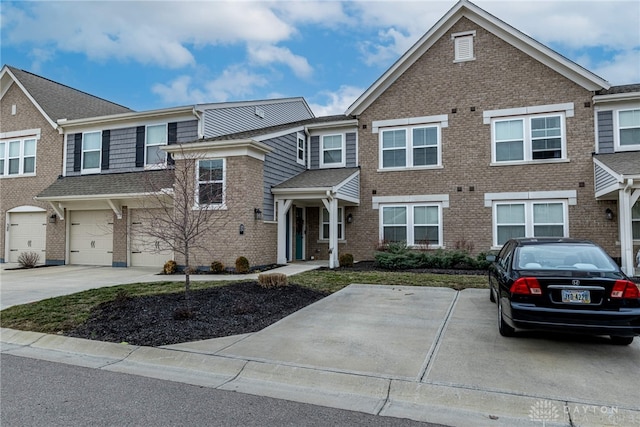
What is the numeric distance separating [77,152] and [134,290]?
1139cm

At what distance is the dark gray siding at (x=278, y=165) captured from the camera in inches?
612

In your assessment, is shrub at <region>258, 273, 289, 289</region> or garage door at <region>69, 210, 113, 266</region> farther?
garage door at <region>69, 210, 113, 266</region>

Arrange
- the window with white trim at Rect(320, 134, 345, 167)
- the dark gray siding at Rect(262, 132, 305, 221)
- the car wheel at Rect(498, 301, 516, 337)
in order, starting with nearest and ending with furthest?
1. the car wheel at Rect(498, 301, 516, 337)
2. the dark gray siding at Rect(262, 132, 305, 221)
3. the window with white trim at Rect(320, 134, 345, 167)

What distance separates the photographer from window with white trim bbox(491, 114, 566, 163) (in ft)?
49.1

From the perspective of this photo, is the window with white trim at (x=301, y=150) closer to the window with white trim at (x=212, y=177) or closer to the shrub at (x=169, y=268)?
the window with white trim at (x=212, y=177)

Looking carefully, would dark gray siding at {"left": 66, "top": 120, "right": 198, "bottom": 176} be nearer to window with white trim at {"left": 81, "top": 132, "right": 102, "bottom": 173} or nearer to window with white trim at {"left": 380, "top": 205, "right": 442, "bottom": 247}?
window with white trim at {"left": 81, "top": 132, "right": 102, "bottom": 173}

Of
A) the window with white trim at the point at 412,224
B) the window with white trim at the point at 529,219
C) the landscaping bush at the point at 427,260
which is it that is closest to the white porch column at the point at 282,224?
the landscaping bush at the point at 427,260

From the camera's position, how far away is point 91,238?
17672 millimetres

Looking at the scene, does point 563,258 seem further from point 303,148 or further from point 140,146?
point 140,146

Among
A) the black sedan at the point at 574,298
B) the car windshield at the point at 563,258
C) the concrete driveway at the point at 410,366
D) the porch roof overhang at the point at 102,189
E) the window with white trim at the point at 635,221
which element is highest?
the porch roof overhang at the point at 102,189

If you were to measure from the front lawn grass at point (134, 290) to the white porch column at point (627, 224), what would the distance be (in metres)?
4.57

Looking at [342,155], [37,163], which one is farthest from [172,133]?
[37,163]

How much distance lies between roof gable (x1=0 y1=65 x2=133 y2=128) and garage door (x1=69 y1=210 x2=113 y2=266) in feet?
15.6

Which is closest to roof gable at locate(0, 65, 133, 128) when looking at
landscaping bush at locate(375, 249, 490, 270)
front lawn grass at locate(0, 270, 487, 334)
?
front lawn grass at locate(0, 270, 487, 334)
